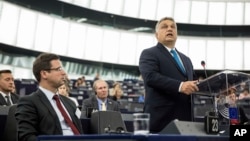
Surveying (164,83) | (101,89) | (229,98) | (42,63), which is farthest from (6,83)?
(229,98)

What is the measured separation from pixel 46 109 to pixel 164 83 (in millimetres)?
913

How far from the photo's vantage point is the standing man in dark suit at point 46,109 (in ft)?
9.30

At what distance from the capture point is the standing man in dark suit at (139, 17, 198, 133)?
3260mm

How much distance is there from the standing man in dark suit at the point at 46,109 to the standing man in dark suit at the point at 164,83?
62 cm

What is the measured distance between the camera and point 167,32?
3.55 meters

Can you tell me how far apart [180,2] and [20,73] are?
373 inches

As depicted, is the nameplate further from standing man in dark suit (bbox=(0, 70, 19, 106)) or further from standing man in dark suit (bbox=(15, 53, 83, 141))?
standing man in dark suit (bbox=(0, 70, 19, 106))

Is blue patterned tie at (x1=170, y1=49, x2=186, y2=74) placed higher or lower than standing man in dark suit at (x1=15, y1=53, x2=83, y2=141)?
higher

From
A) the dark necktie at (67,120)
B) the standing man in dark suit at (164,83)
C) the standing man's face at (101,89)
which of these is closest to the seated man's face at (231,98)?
the standing man in dark suit at (164,83)

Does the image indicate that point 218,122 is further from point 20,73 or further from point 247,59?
point 247,59

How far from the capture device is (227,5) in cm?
2177

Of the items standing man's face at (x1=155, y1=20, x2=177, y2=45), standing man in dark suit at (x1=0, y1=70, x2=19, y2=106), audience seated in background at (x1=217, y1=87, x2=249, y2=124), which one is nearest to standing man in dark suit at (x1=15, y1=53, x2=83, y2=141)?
standing man's face at (x1=155, y1=20, x2=177, y2=45)

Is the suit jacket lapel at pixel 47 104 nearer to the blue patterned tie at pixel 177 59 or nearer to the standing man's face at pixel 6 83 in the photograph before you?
the blue patterned tie at pixel 177 59

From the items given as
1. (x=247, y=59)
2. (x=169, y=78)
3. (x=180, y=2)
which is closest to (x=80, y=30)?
(x=180, y=2)
